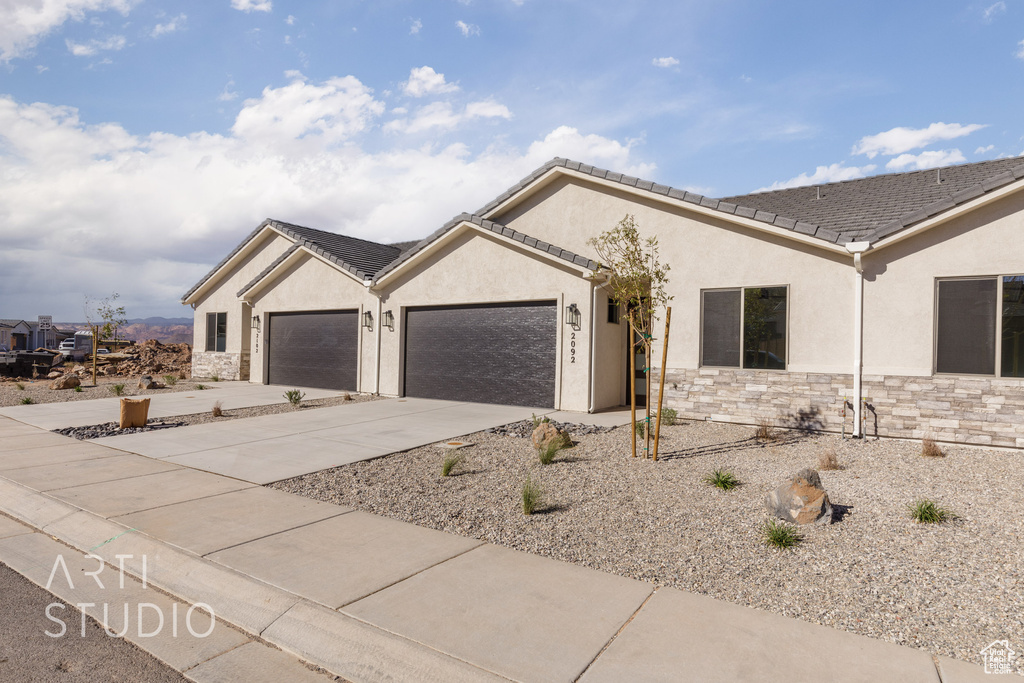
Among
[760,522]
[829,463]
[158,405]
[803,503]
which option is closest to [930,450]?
[829,463]

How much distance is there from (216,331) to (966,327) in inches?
956

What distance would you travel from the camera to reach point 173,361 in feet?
112

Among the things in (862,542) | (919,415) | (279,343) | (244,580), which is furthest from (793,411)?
(279,343)

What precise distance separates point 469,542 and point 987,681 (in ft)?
12.0

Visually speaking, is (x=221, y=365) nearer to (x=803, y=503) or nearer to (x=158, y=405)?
(x=158, y=405)

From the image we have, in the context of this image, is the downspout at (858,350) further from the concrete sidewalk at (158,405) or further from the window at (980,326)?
the concrete sidewalk at (158,405)

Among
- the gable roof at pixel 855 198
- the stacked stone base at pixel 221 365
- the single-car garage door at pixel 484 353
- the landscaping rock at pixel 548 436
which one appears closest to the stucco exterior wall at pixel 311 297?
the stacked stone base at pixel 221 365

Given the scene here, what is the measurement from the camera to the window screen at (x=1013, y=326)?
29.3 ft

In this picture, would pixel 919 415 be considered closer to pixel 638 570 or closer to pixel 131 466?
pixel 638 570

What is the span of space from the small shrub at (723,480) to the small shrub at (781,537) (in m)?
1.42

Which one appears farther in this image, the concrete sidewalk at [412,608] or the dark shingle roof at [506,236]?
the dark shingle roof at [506,236]

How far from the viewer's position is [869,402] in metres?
10.1

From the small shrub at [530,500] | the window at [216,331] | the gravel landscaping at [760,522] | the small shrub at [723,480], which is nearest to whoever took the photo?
the gravel landscaping at [760,522]

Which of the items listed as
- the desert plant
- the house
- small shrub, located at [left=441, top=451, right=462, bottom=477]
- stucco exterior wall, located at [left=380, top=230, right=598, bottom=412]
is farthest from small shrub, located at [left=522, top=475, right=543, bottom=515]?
stucco exterior wall, located at [left=380, top=230, right=598, bottom=412]
